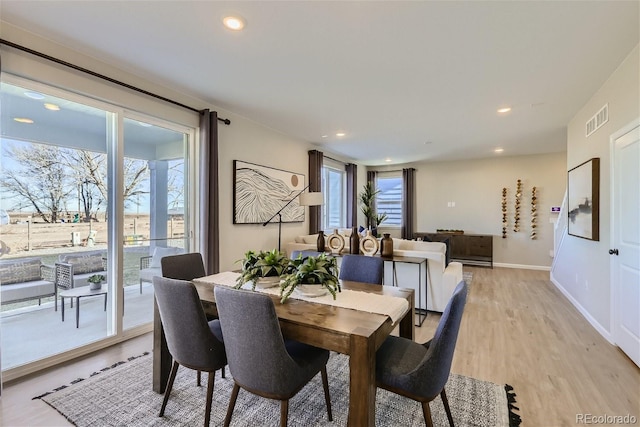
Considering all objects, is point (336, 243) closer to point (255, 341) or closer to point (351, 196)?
point (255, 341)

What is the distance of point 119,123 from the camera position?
283cm

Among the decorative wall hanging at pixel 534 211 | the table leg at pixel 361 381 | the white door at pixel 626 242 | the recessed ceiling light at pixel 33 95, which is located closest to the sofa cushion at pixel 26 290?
the recessed ceiling light at pixel 33 95

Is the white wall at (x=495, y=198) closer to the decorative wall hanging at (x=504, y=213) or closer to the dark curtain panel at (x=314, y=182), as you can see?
the decorative wall hanging at (x=504, y=213)

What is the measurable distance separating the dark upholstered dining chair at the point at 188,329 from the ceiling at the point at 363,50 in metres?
1.80

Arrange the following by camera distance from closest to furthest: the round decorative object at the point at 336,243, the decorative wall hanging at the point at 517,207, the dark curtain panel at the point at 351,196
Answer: the round decorative object at the point at 336,243 → the decorative wall hanging at the point at 517,207 → the dark curtain panel at the point at 351,196

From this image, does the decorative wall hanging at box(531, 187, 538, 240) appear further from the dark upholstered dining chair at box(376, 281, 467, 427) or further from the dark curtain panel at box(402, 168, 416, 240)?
the dark upholstered dining chair at box(376, 281, 467, 427)

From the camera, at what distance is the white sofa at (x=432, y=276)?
3.70 metres

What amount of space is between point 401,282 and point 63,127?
4023 millimetres

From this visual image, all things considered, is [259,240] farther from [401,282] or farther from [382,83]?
[382,83]

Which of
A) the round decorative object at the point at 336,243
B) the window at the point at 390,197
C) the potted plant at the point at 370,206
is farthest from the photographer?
the window at the point at 390,197

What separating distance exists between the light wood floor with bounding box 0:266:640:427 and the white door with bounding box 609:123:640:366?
0.25 metres

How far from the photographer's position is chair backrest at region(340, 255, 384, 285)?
2.51 meters

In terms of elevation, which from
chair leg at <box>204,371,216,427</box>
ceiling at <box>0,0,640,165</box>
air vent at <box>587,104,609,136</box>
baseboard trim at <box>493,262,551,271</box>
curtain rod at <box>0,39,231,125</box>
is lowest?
baseboard trim at <box>493,262,551,271</box>

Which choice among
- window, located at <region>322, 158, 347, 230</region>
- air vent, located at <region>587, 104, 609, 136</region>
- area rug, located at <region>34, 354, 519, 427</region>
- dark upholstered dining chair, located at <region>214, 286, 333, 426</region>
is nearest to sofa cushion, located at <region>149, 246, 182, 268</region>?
area rug, located at <region>34, 354, 519, 427</region>
